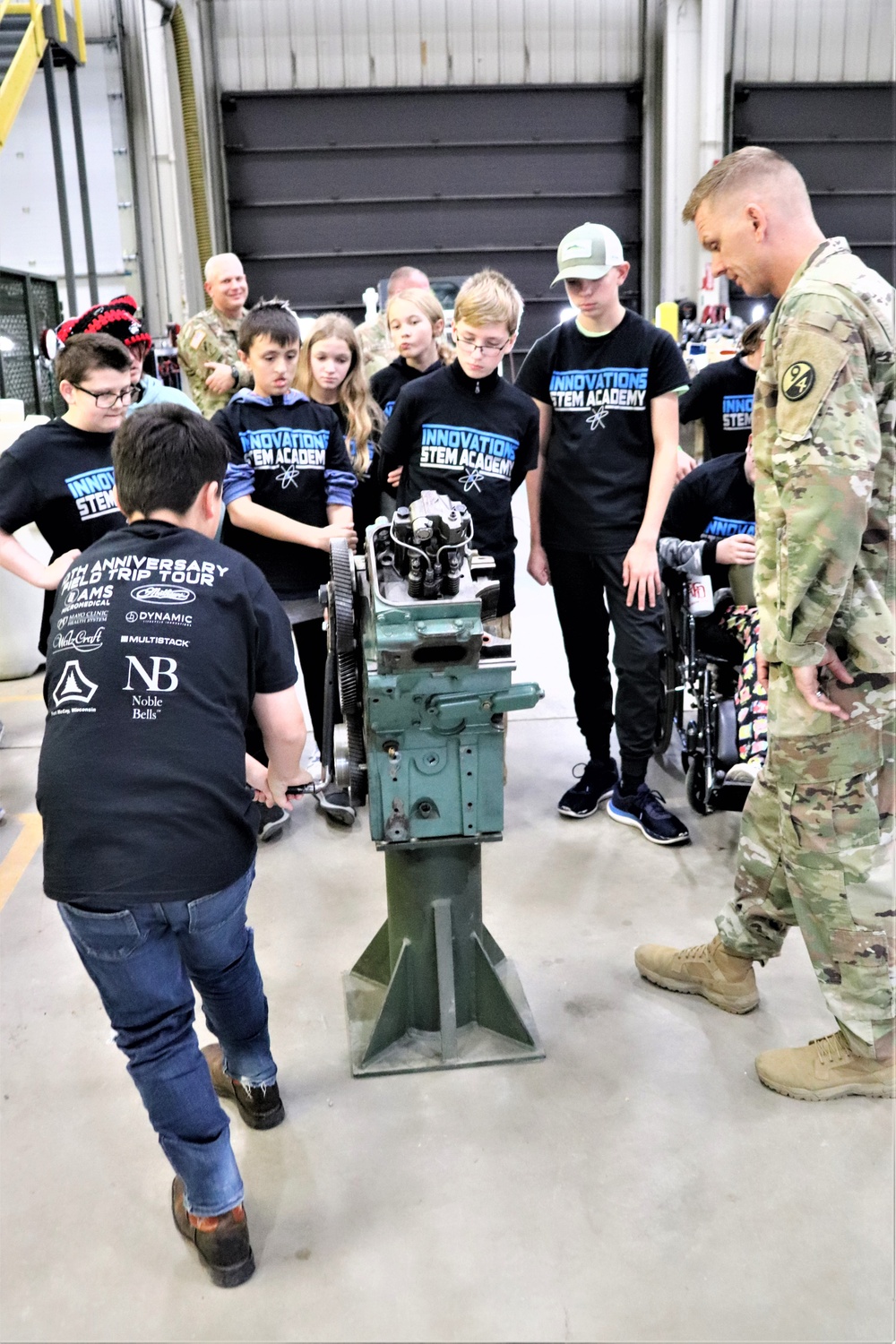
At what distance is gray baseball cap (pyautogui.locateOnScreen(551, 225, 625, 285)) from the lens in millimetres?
2617

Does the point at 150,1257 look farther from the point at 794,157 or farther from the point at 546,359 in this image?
the point at 794,157

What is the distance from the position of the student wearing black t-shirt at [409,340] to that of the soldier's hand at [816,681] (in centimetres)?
175

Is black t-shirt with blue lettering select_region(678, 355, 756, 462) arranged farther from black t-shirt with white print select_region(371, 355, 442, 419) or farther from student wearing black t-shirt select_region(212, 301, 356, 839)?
student wearing black t-shirt select_region(212, 301, 356, 839)

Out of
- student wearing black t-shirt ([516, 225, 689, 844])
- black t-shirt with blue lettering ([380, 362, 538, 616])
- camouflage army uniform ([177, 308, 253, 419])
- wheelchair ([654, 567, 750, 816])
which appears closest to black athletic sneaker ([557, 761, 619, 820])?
student wearing black t-shirt ([516, 225, 689, 844])

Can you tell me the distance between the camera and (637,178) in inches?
376

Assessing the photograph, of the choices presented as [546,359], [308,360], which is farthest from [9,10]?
[546,359]

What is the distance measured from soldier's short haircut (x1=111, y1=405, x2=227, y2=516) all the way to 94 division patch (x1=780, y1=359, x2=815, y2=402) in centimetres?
90

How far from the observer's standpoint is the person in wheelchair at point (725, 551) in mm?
2777

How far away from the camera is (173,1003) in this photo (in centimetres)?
147

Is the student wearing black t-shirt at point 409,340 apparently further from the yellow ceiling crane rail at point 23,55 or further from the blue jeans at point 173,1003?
the yellow ceiling crane rail at point 23,55

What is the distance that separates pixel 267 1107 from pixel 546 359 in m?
2.03

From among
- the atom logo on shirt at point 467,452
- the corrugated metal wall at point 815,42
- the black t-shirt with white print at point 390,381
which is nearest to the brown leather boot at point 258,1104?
the atom logo on shirt at point 467,452

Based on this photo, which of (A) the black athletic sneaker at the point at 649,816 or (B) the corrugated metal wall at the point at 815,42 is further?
(B) the corrugated metal wall at the point at 815,42

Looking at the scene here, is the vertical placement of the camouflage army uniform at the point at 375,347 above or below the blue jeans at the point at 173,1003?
above
